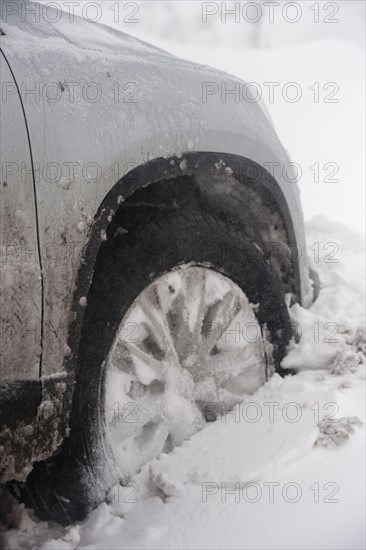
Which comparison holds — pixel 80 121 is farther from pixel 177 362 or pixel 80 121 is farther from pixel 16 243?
pixel 177 362

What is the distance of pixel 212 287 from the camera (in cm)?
246

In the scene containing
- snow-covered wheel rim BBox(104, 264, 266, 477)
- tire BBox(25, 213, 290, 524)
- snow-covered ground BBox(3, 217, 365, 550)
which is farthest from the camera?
snow-covered wheel rim BBox(104, 264, 266, 477)

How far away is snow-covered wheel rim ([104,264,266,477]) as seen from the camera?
2184mm

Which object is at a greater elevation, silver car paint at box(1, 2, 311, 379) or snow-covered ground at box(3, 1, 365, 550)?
silver car paint at box(1, 2, 311, 379)

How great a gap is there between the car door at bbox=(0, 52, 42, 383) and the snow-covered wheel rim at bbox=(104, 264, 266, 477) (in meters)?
0.43

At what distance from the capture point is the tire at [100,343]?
6.70ft

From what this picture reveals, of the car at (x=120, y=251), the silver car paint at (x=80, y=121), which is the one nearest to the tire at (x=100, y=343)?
the car at (x=120, y=251)

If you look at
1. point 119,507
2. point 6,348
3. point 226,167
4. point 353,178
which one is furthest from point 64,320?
point 353,178

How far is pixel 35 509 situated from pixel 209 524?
60cm

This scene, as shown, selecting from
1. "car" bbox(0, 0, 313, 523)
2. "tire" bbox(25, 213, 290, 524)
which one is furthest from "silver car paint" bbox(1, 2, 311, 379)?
"tire" bbox(25, 213, 290, 524)

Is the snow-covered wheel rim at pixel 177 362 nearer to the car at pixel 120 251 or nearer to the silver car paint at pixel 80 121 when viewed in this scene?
the car at pixel 120 251

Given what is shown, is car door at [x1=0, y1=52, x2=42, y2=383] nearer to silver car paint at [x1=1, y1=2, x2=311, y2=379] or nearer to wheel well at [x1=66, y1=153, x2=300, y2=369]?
silver car paint at [x1=1, y1=2, x2=311, y2=379]

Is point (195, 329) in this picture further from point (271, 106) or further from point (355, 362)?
point (271, 106)

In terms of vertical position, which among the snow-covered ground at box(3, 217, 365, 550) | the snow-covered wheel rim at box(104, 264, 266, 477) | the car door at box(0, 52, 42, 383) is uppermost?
the car door at box(0, 52, 42, 383)
